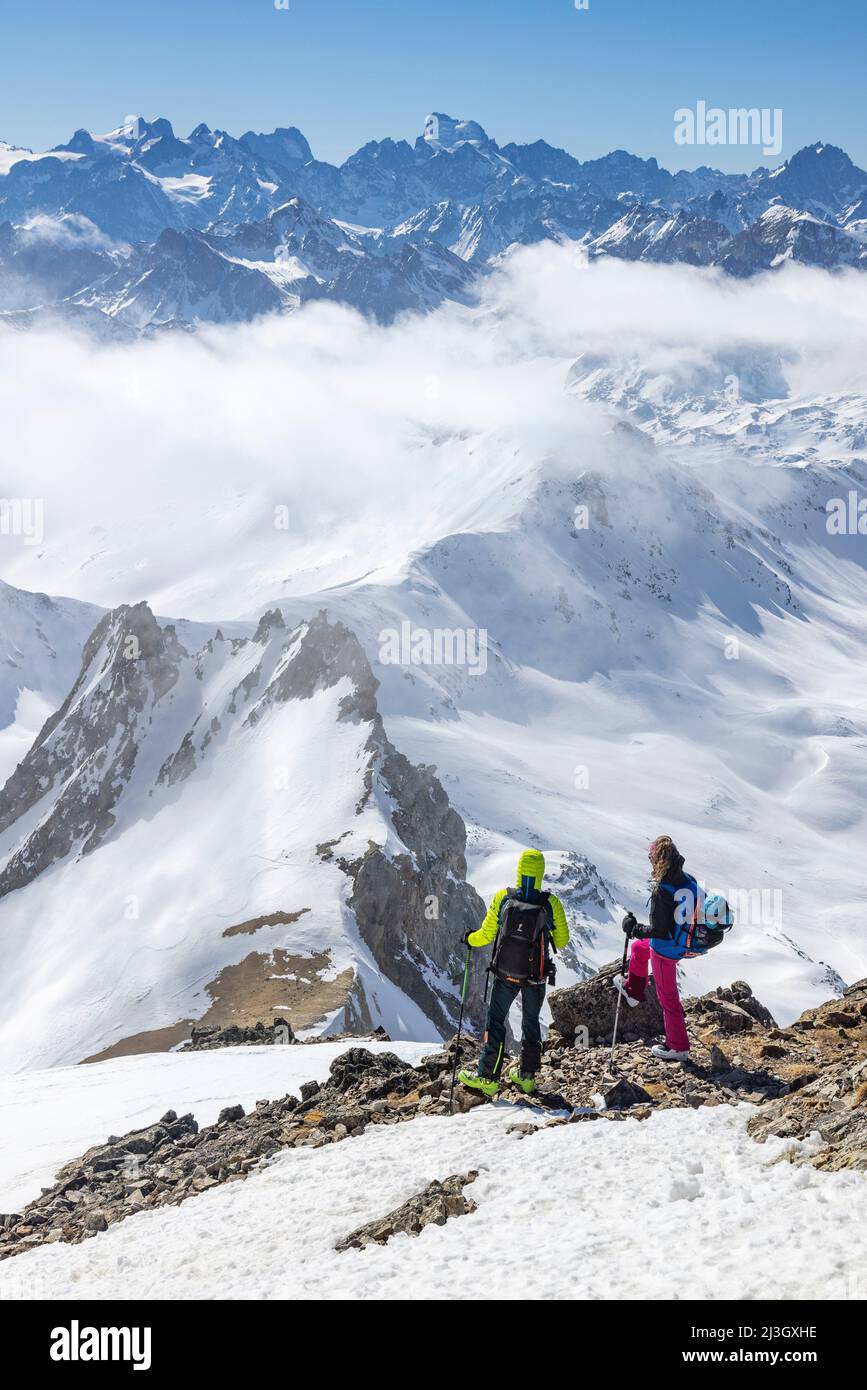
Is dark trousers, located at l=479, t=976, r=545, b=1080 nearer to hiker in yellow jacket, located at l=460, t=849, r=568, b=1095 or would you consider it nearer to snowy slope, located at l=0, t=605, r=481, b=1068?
hiker in yellow jacket, located at l=460, t=849, r=568, b=1095

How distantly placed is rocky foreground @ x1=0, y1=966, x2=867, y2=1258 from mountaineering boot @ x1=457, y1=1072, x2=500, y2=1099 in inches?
7.4

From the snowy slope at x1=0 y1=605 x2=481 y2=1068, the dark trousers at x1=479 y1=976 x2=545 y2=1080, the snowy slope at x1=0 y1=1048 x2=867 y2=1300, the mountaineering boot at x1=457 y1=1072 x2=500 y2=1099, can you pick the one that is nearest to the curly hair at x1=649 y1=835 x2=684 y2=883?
the dark trousers at x1=479 y1=976 x2=545 y2=1080

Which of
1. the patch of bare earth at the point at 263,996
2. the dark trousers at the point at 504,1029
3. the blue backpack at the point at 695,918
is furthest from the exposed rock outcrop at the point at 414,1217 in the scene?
the patch of bare earth at the point at 263,996

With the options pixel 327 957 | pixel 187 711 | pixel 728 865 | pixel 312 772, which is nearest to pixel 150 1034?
pixel 327 957

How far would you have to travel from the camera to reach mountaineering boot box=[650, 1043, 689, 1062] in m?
14.3

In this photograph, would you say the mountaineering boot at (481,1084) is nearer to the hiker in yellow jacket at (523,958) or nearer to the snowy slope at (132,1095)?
the hiker in yellow jacket at (523,958)

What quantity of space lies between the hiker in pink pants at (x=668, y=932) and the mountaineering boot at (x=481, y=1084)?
8.05 ft

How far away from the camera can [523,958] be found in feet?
45.7

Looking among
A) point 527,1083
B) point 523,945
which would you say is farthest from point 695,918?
point 527,1083

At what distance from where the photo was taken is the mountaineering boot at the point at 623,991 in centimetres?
1491

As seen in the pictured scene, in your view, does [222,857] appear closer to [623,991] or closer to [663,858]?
[623,991]
